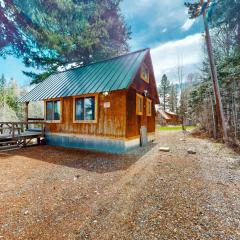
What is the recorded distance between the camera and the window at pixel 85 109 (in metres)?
8.34

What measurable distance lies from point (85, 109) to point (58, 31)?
21.2 ft

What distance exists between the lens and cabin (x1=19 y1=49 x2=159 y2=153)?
762cm

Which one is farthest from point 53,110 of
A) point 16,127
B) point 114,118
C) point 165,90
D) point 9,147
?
point 165,90

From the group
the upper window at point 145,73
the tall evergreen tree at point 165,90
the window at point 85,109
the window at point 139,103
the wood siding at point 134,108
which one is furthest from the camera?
the tall evergreen tree at point 165,90

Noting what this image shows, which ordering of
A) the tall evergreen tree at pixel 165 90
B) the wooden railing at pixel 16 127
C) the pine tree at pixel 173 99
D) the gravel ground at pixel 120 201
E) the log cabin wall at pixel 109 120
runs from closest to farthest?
the gravel ground at pixel 120 201 → the log cabin wall at pixel 109 120 → the wooden railing at pixel 16 127 → the pine tree at pixel 173 99 → the tall evergreen tree at pixel 165 90

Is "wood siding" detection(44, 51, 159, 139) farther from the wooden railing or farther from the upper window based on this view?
the wooden railing

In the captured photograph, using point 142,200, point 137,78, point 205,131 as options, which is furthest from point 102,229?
point 205,131

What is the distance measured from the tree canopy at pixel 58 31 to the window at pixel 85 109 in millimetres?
4446

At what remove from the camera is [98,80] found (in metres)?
8.48

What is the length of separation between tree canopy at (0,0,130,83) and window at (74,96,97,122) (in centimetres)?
445

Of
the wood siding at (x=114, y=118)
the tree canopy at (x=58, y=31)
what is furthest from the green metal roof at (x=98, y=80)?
the tree canopy at (x=58, y=31)

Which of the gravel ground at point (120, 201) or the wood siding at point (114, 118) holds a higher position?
the wood siding at point (114, 118)

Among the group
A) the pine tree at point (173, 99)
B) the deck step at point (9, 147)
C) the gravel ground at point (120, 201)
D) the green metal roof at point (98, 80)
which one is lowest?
the gravel ground at point (120, 201)

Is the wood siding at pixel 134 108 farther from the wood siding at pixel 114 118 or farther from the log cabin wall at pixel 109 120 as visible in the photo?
the log cabin wall at pixel 109 120
